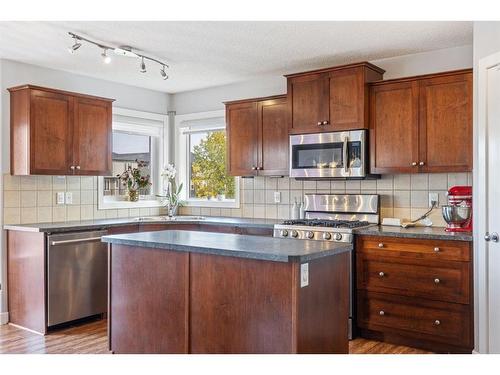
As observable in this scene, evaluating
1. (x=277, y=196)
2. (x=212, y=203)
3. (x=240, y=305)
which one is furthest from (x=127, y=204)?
(x=240, y=305)

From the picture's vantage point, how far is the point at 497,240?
3145 millimetres

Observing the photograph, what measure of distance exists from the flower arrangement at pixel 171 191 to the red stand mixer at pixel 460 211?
3072 mm

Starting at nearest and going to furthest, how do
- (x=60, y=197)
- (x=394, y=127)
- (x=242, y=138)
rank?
(x=394, y=127) < (x=60, y=197) < (x=242, y=138)

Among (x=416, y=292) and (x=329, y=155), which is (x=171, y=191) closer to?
(x=329, y=155)

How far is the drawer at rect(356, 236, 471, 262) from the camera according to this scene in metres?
3.47

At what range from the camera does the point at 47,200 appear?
185 inches

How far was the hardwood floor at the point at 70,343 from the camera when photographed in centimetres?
364

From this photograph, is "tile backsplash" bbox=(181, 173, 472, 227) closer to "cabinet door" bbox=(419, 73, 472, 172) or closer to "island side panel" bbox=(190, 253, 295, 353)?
"cabinet door" bbox=(419, 73, 472, 172)

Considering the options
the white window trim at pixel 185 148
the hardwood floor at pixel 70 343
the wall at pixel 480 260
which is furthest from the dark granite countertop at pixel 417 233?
the white window trim at pixel 185 148

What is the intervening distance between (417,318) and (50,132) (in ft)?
11.6

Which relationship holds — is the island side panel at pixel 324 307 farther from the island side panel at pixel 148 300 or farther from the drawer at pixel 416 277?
the drawer at pixel 416 277

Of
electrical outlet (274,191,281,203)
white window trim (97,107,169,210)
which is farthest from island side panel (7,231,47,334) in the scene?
electrical outlet (274,191,281,203)
